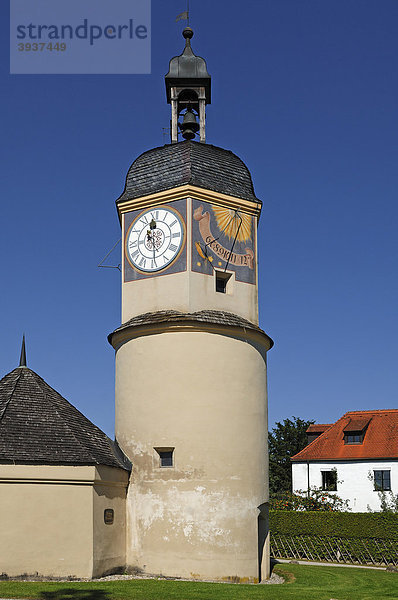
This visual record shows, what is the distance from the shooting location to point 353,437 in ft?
144

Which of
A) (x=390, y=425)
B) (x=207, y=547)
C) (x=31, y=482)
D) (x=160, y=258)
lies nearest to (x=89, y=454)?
(x=31, y=482)

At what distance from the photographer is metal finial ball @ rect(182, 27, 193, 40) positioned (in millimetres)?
28094

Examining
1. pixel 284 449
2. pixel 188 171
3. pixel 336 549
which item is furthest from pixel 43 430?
pixel 284 449

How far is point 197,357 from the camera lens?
2205 cm

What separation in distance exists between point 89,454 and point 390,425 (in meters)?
28.3

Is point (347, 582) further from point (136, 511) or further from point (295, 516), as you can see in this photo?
point (295, 516)

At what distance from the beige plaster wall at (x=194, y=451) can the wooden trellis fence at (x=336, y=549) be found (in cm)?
1022

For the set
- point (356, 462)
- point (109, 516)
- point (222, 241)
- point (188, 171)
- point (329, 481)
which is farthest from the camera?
point (329, 481)

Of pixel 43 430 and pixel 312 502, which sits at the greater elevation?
pixel 43 430

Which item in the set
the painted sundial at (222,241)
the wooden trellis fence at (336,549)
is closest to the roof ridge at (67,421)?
the painted sundial at (222,241)

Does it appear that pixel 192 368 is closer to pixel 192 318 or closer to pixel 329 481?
pixel 192 318

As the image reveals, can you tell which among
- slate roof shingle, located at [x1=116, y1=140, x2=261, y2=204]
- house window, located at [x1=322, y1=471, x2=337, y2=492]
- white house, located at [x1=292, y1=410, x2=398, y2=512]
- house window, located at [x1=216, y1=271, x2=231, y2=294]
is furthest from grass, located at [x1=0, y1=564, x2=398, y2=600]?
house window, located at [x1=322, y1=471, x2=337, y2=492]

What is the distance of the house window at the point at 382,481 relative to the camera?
135ft

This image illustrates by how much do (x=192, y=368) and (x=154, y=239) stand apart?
15.8ft
